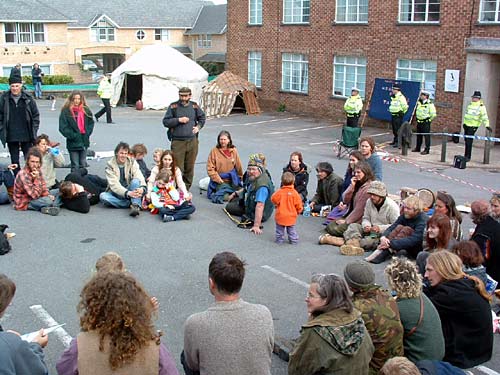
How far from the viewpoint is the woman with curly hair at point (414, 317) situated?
192 inches

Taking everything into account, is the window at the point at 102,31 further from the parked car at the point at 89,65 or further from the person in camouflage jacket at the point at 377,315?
the person in camouflage jacket at the point at 377,315

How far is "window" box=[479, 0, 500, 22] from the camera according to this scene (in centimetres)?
1931

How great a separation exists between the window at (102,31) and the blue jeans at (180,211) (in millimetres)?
47495

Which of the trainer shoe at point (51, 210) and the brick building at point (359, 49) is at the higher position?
Result: the brick building at point (359, 49)

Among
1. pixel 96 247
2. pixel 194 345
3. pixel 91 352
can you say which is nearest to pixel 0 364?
pixel 91 352

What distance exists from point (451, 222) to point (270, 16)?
72.3 feet

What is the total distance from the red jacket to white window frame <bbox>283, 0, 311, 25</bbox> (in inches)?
727

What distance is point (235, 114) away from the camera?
2866cm

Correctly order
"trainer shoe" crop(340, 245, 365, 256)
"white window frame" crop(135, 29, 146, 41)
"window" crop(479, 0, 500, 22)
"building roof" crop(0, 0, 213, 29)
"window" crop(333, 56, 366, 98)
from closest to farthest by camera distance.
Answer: "trainer shoe" crop(340, 245, 365, 256), "window" crop(479, 0, 500, 22), "window" crop(333, 56, 366, 98), "building roof" crop(0, 0, 213, 29), "white window frame" crop(135, 29, 146, 41)

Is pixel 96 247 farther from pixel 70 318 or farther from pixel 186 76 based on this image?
pixel 186 76

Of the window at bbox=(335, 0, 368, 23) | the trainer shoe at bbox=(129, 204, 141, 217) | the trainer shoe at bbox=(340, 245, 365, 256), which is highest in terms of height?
the window at bbox=(335, 0, 368, 23)

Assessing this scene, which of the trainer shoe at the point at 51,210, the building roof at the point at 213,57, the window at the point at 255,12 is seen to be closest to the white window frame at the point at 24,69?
the building roof at the point at 213,57

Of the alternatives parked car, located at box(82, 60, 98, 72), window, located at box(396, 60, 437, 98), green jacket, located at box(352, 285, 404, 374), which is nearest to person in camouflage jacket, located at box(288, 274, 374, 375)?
green jacket, located at box(352, 285, 404, 374)

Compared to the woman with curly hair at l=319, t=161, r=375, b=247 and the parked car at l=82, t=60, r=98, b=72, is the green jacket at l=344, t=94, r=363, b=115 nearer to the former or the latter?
the woman with curly hair at l=319, t=161, r=375, b=247
